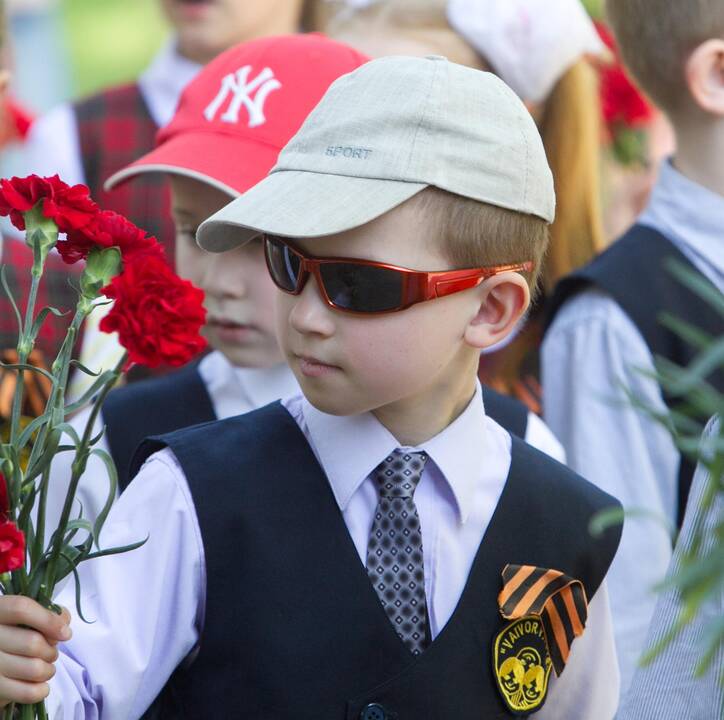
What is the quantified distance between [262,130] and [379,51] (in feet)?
3.27

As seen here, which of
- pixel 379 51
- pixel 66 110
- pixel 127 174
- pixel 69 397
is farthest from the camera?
pixel 66 110

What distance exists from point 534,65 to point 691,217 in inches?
27.8

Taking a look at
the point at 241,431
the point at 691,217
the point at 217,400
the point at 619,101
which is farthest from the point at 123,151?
the point at 241,431

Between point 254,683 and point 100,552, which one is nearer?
point 100,552

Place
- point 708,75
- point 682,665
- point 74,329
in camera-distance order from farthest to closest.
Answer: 1. point 708,75
2. point 682,665
3. point 74,329

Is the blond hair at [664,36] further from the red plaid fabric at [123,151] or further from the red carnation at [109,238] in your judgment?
the red carnation at [109,238]

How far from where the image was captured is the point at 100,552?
157 centimetres

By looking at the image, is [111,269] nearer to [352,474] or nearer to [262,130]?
[352,474]

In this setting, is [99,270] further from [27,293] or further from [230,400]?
[27,293]

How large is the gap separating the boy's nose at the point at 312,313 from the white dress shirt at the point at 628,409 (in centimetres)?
91

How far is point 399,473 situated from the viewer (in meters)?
1.89

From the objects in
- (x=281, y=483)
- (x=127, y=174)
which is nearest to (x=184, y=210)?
(x=127, y=174)

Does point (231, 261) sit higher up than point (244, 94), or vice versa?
point (244, 94)

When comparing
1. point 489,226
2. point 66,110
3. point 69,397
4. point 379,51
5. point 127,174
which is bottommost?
point 69,397
